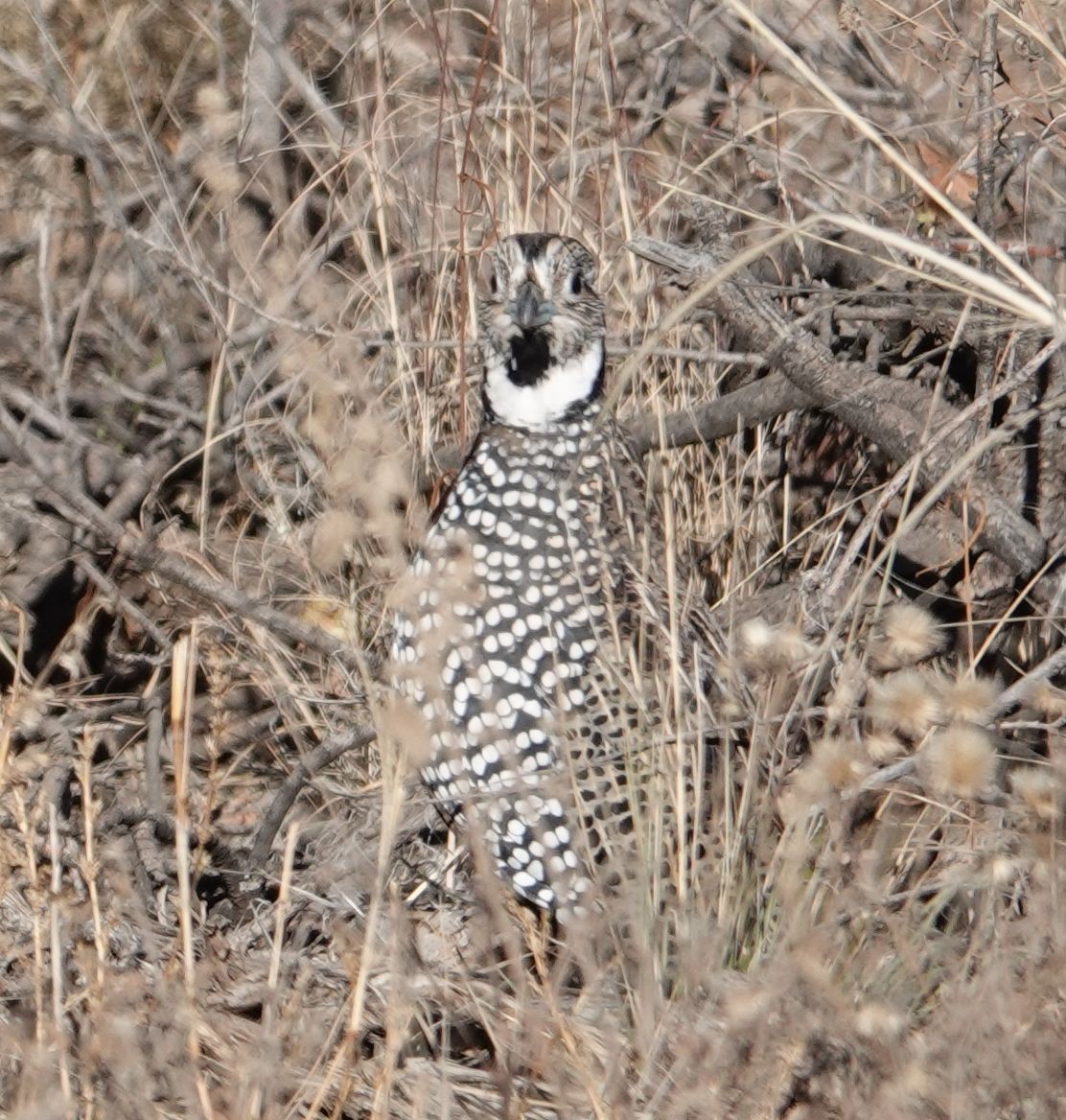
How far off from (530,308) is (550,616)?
0.57 m

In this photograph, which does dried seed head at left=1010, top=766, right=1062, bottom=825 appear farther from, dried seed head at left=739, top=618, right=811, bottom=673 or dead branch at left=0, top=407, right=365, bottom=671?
dead branch at left=0, top=407, right=365, bottom=671

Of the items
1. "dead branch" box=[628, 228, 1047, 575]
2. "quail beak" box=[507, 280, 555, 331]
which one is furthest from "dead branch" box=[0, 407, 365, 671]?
"dead branch" box=[628, 228, 1047, 575]

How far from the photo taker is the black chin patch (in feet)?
11.6

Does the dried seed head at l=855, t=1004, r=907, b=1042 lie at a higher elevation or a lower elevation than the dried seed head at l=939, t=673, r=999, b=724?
lower

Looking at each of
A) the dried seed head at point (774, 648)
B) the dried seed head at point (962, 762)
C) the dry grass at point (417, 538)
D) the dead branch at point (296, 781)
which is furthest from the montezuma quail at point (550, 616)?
the dried seed head at point (962, 762)

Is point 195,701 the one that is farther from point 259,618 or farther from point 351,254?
point 351,254

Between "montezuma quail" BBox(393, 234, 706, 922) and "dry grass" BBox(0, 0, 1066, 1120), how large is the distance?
0.15 meters

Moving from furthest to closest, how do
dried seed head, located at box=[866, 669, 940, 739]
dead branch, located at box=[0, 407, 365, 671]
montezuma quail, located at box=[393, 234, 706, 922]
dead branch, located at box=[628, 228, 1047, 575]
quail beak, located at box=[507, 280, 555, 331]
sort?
dead branch, located at box=[0, 407, 365, 671] < dead branch, located at box=[628, 228, 1047, 575] < quail beak, located at box=[507, 280, 555, 331] < montezuma quail, located at box=[393, 234, 706, 922] < dried seed head, located at box=[866, 669, 940, 739]

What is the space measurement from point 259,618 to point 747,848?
4.02 ft

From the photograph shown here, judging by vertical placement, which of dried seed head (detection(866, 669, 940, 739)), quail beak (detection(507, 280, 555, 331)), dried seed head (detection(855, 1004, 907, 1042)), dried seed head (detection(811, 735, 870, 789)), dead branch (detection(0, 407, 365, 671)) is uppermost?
quail beak (detection(507, 280, 555, 331))

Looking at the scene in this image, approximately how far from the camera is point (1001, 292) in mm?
2520

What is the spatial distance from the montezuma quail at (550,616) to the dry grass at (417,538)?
0.51 ft

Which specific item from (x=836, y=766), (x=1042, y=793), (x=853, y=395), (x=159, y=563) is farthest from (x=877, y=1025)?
(x=159, y=563)

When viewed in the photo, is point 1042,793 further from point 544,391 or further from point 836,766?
point 544,391
